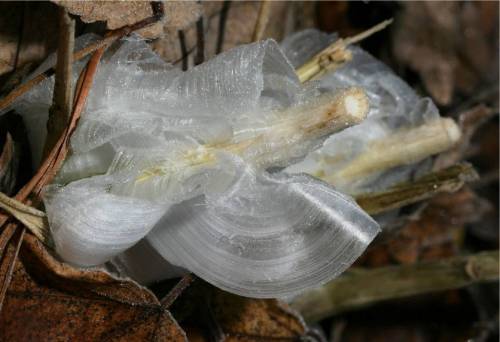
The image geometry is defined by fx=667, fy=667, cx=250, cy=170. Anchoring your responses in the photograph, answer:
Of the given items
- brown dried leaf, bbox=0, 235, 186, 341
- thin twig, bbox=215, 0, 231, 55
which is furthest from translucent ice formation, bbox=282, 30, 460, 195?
brown dried leaf, bbox=0, 235, 186, 341

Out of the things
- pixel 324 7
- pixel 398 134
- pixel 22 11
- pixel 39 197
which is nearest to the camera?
pixel 39 197

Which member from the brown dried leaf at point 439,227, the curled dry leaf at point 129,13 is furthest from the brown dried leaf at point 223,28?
the brown dried leaf at point 439,227

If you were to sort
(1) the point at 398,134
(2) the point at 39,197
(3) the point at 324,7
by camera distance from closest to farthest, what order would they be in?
1. (2) the point at 39,197
2. (1) the point at 398,134
3. (3) the point at 324,7

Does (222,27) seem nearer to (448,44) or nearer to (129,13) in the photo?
(129,13)

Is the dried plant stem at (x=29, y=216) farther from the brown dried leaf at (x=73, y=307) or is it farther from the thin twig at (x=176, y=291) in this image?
the thin twig at (x=176, y=291)

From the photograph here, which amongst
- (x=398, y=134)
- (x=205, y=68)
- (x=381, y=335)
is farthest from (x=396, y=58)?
(x=205, y=68)

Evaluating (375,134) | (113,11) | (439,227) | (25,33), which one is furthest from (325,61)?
(439,227)

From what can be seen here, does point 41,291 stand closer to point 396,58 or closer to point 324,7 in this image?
point 324,7
